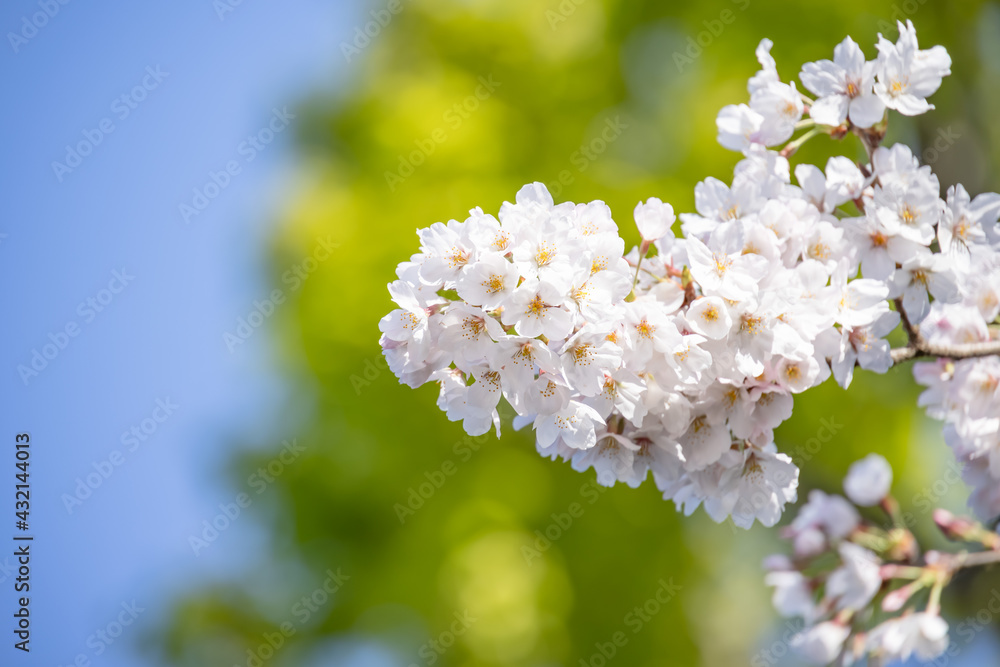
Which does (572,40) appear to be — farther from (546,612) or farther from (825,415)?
(546,612)

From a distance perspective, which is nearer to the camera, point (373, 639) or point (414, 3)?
point (373, 639)

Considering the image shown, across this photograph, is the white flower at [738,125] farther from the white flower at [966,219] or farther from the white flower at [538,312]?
the white flower at [538,312]

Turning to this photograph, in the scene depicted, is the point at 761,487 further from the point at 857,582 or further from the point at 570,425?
the point at 857,582

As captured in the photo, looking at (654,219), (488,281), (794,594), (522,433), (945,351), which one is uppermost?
(488,281)

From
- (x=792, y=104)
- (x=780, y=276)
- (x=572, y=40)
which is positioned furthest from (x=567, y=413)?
(x=572, y=40)

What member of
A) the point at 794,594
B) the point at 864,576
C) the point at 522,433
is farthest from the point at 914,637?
the point at 522,433

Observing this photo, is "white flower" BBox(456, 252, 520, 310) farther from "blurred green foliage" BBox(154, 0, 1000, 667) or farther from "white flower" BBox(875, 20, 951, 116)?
"blurred green foliage" BBox(154, 0, 1000, 667)
